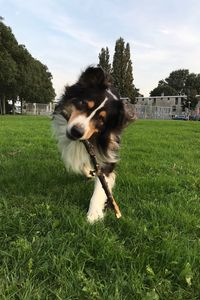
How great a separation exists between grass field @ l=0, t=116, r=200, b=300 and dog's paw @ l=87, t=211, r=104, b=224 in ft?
0.22

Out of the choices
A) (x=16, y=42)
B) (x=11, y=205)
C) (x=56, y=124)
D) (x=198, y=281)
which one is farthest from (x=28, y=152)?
(x=16, y=42)

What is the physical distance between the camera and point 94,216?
358 cm

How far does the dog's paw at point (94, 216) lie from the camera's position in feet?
11.4

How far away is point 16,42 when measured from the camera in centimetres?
3966

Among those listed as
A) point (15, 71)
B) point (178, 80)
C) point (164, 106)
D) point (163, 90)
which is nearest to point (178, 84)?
point (178, 80)

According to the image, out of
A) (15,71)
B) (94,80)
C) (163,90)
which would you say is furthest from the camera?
(163,90)

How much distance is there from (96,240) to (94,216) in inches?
22.8

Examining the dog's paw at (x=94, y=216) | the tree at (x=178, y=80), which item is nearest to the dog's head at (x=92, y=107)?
the dog's paw at (x=94, y=216)

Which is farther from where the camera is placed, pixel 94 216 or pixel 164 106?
pixel 164 106

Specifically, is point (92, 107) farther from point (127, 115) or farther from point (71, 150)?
point (71, 150)

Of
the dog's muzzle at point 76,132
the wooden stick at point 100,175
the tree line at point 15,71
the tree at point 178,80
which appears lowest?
the wooden stick at point 100,175

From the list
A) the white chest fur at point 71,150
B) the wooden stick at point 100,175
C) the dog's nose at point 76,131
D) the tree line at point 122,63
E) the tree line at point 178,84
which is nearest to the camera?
the dog's nose at point 76,131

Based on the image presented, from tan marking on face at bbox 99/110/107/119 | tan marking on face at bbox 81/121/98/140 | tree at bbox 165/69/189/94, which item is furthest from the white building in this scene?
tan marking on face at bbox 81/121/98/140

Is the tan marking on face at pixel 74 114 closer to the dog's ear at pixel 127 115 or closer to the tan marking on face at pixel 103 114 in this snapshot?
the tan marking on face at pixel 103 114
